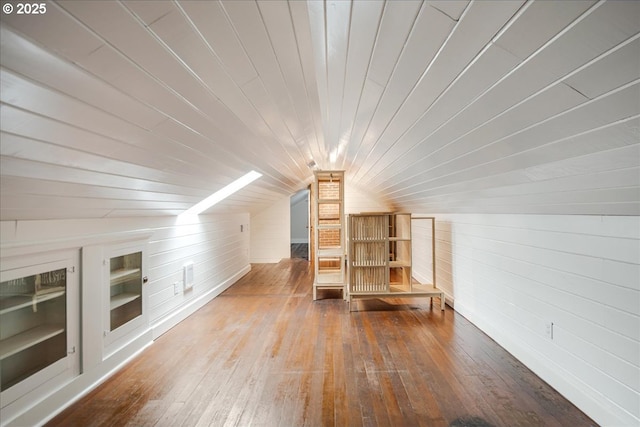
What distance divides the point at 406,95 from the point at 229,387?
2.18m

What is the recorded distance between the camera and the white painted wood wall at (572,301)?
1551mm

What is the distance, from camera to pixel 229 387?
6.70 ft

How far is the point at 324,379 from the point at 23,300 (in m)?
1.95

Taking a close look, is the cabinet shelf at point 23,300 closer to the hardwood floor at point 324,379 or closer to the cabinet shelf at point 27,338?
the cabinet shelf at point 27,338

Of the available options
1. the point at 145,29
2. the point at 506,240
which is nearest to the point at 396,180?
the point at 506,240

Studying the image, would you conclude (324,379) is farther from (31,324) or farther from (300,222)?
(300,222)

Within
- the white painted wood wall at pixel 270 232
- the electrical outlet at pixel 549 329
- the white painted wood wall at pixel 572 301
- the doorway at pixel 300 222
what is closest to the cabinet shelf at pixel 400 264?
the white painted wood wall at pixel 572 301

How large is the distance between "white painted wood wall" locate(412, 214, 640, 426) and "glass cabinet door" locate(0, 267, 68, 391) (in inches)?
130

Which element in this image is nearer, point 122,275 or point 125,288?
point 122,275

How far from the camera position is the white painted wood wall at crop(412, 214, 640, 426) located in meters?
1.55

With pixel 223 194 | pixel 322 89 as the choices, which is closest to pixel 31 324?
pixel 223 194

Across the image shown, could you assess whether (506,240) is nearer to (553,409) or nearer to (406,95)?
(553,409)

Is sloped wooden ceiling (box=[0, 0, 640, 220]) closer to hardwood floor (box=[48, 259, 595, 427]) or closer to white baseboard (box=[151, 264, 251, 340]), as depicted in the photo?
hardwood floor (box=[48, 259, 595, 427])

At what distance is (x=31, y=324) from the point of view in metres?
1.78
